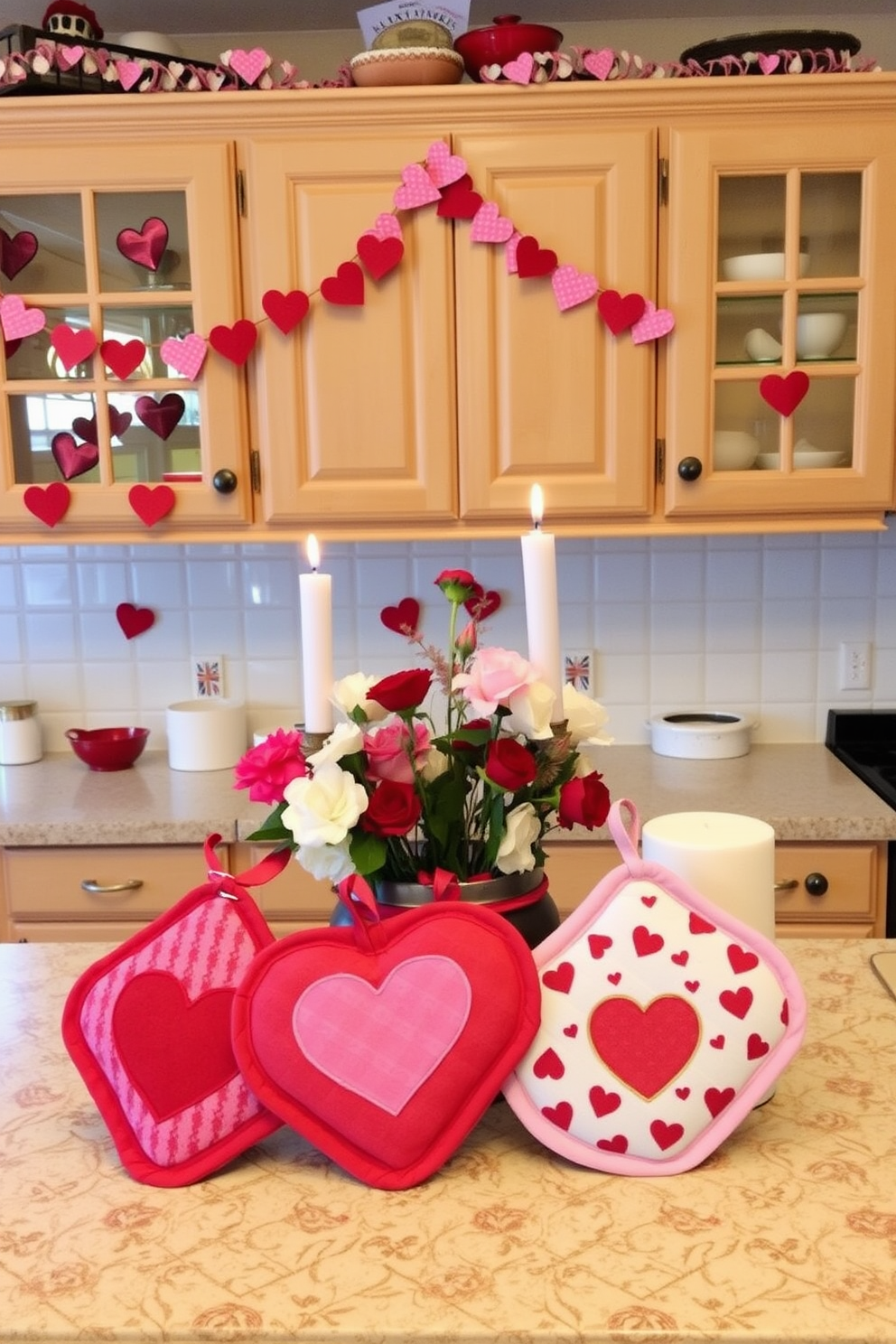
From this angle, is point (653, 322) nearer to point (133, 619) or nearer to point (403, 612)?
point (403, 612)

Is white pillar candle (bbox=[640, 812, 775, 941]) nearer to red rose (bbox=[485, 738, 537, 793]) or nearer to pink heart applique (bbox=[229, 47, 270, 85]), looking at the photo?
red rose (bbox=[485, 738, 537, 793])

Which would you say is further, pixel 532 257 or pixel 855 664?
pixel 855 664

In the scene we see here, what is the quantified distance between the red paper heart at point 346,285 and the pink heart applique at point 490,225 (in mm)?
216

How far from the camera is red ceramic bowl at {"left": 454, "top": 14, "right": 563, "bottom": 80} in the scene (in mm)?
2131

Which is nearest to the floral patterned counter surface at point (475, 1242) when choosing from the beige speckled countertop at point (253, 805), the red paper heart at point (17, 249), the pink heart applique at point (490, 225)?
the beige speckled countertop at point (253, 805)

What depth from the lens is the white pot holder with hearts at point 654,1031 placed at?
91cm

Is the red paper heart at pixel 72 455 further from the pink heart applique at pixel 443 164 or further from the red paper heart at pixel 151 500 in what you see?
the pink heart applique at pixel 443 164

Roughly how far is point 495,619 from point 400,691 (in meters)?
1.65

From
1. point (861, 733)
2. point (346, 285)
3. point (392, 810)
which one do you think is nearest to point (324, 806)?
point (392, 810)

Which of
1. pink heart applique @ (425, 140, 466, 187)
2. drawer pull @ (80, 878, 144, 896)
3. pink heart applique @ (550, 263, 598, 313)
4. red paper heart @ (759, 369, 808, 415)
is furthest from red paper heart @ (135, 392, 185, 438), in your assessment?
red paper heart @ (759, 369, 808, 415)

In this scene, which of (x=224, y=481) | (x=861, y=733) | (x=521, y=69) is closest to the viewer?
(x=521, y=69)

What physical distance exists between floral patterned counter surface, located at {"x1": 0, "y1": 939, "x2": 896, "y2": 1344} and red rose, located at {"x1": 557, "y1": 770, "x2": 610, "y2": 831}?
0.26 metres

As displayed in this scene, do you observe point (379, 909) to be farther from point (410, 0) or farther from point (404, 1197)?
point (410, 0)

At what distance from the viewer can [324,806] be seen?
93cm
